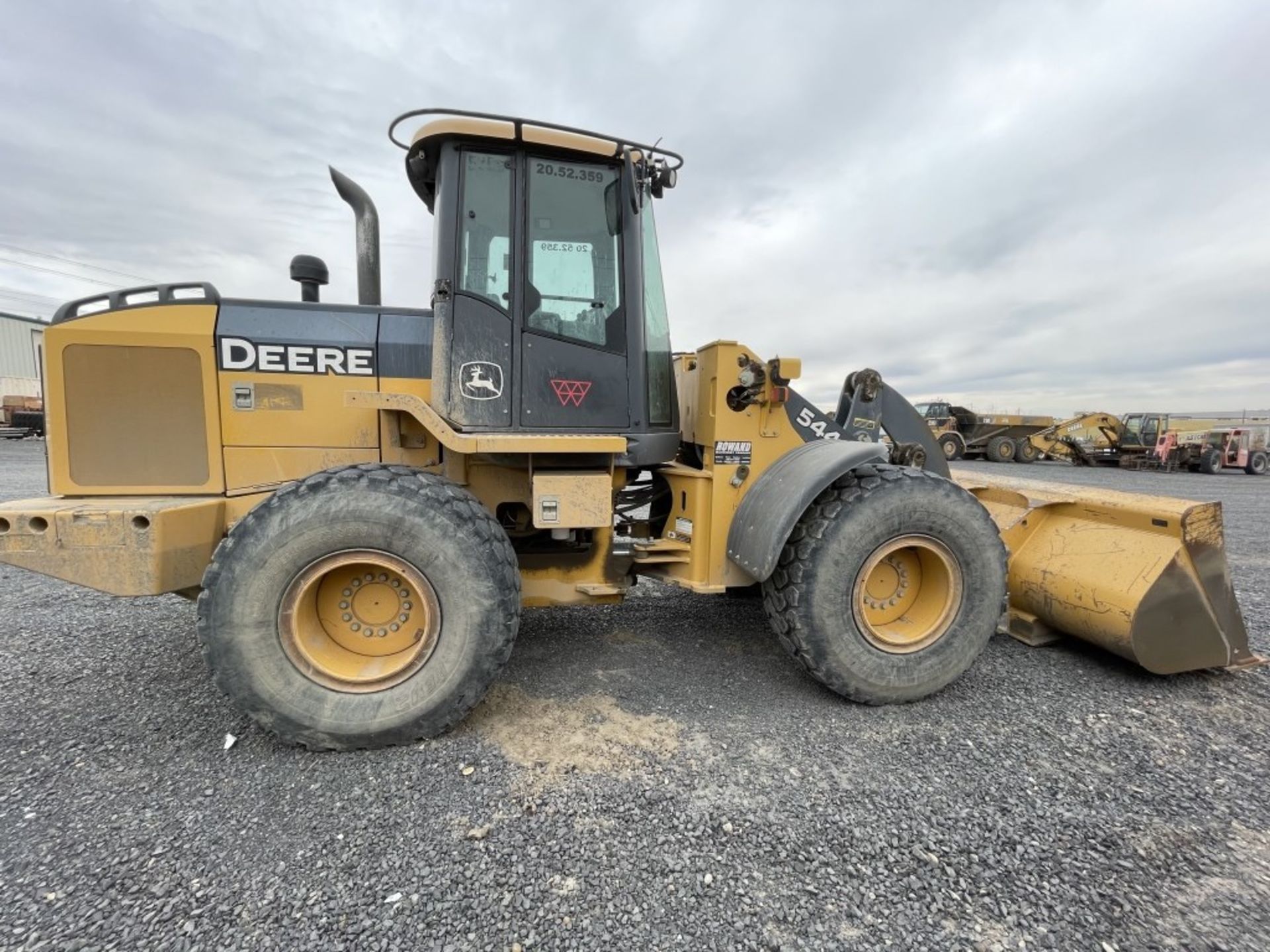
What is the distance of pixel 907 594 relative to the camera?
3.19 meters

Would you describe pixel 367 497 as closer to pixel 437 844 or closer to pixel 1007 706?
pixel 437 844

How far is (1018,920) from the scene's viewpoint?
1.74 meters

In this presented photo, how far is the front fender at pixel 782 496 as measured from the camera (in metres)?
2.79

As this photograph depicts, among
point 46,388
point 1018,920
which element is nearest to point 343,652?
point 46,388

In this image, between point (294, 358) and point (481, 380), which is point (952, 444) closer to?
point (481, 380)

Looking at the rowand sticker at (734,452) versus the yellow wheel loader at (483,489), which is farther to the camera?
the rowand sticker at (734,452)

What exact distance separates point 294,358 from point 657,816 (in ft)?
8.53

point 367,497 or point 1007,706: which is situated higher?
point 367,497

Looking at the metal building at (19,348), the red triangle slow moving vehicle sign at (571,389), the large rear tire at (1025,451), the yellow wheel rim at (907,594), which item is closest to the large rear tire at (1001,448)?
the large rear tire at (1025,451)

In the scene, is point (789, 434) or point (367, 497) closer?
point (367, 497)

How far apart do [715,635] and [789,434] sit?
1.42 meters

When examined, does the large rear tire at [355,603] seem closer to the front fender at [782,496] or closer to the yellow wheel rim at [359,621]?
the yellow wheel rim at [359,621]

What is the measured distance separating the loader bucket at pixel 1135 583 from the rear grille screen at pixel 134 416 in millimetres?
4664

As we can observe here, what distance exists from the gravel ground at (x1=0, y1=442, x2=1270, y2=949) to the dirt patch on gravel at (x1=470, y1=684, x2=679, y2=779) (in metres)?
0.02
